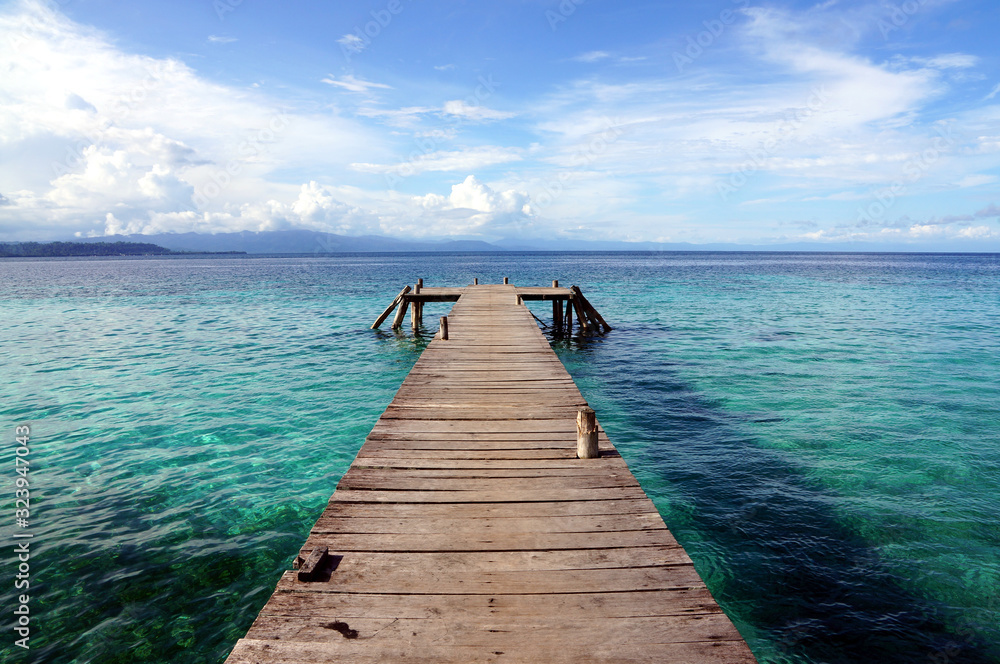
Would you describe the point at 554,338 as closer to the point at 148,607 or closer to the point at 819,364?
the point at 819,364

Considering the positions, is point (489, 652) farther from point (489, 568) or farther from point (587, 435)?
point (587, 435)

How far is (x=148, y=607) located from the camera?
6055 mm

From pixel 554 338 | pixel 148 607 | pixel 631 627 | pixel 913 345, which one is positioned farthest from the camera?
pixel 554 338

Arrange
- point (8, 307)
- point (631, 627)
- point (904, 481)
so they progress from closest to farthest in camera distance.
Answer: point (631, 627)
point (904, 481)
point (8, 307)

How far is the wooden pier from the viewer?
3189mm

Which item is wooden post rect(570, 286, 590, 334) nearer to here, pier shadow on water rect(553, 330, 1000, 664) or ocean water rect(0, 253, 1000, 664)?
ocean water rect(0, 253, 1000, 664)

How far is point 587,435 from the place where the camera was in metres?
6.14

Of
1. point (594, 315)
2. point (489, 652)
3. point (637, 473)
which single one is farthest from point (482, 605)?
point (594, 315)

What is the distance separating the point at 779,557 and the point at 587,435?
3.41m

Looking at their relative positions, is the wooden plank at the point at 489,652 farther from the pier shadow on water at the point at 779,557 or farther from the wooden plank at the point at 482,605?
the pier shadow on water at the point at 779,557

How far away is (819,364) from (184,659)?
1974cm

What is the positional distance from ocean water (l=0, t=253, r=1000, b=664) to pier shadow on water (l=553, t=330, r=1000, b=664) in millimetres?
33

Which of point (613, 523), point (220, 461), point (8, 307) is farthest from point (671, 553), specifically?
point (8, 307)

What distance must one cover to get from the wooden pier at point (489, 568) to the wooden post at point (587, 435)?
2cm
